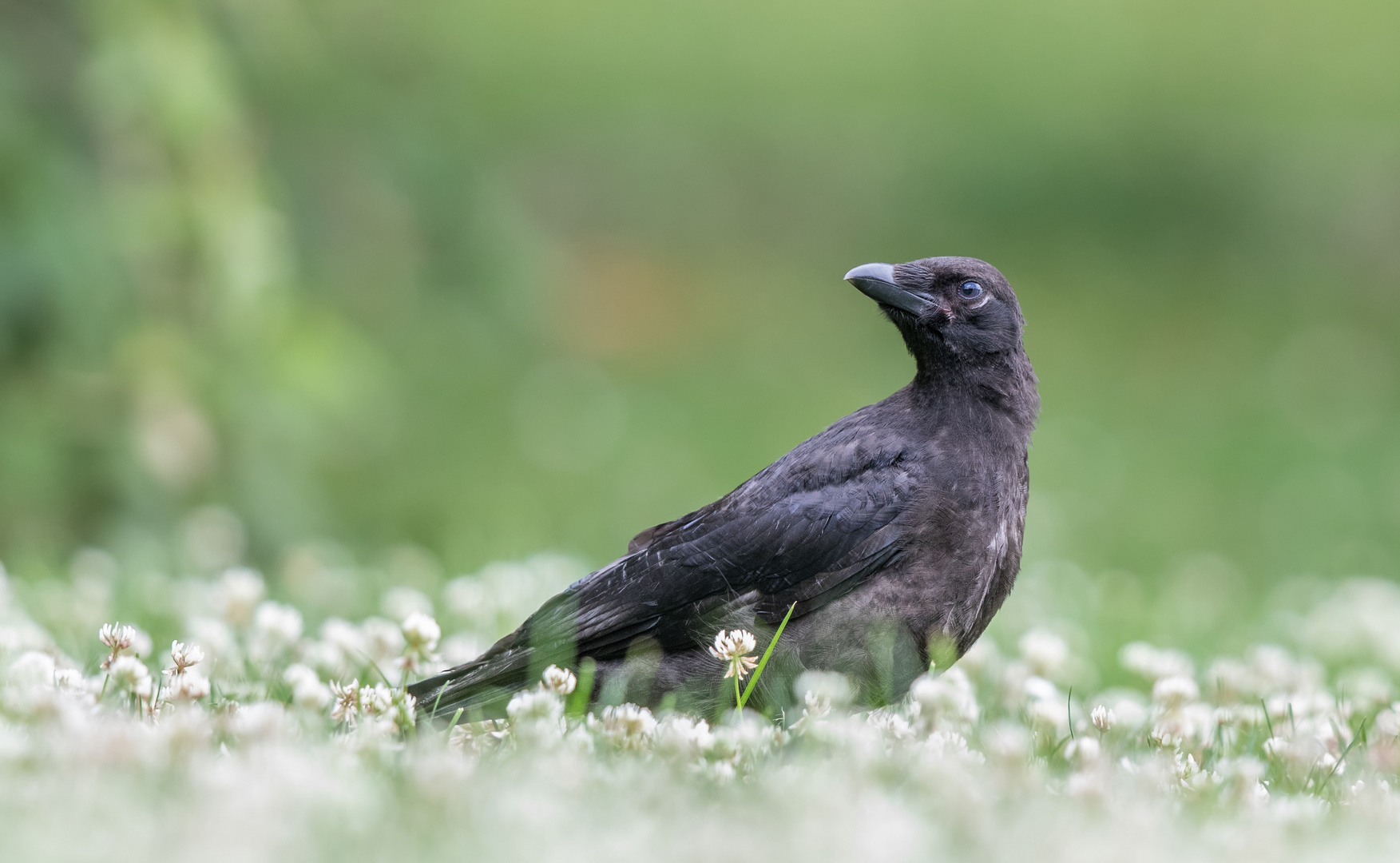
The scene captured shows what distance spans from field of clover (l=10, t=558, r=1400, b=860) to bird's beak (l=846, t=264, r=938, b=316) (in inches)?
40.1

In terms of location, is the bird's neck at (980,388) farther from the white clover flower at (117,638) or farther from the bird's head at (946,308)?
the white clover flower at (117,638)

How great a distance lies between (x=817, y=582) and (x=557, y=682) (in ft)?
2.39

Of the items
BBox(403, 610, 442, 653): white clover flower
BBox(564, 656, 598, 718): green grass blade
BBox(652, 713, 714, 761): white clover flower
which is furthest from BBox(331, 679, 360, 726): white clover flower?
BBox(652, 713, 714, 761): white clover flower

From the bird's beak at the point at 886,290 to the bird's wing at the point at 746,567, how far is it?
413 mm

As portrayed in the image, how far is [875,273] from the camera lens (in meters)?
3.90

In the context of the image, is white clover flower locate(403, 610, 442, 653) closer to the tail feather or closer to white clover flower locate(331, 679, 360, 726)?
the tail feather

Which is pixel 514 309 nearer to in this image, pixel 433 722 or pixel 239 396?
pixel 239 396

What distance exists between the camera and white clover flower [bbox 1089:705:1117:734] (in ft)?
11.0

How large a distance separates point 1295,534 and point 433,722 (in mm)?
8417

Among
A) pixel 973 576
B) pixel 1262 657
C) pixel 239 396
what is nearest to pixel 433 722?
pixel 973 576

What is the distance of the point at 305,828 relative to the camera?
81.6 inches

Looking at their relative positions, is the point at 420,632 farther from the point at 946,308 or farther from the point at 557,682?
the point at 946,308

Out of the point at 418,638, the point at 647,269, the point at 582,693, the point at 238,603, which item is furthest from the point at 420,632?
the point at 647,269

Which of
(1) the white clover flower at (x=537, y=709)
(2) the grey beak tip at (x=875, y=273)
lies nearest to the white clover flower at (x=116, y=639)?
(1) the white clover flower at (x=537, y=709)
